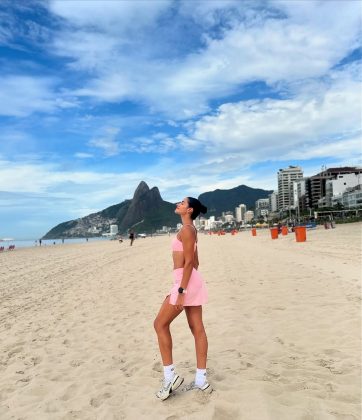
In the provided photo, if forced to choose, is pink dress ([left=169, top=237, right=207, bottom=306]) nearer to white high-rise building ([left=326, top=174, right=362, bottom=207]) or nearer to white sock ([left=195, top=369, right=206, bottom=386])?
white sock ([left=195, top=369, right=206, bottom=386])

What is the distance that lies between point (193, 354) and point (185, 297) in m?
2.11

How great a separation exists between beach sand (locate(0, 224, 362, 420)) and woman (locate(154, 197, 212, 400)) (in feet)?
Answer: 0.72

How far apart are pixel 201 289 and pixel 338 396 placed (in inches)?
72.1

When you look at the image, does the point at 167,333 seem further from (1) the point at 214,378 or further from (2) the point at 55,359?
(2) the point at 55,359

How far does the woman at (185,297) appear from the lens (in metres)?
3.99

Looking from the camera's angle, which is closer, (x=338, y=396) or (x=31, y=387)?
(x=338, y=396)

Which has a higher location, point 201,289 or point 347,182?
point 347,182

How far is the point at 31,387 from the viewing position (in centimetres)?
476

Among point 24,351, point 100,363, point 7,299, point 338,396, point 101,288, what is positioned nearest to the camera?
point 338,396

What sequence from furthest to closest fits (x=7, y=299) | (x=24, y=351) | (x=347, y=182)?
1. (x=347, y=182)
2. (x=7, y=299)
3. (x=24, y=351)

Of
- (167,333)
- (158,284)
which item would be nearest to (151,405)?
(167,333)

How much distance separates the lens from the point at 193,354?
574 cm

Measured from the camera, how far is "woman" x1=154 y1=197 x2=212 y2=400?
13.1 feet


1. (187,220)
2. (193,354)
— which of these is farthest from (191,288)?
(193,354)
